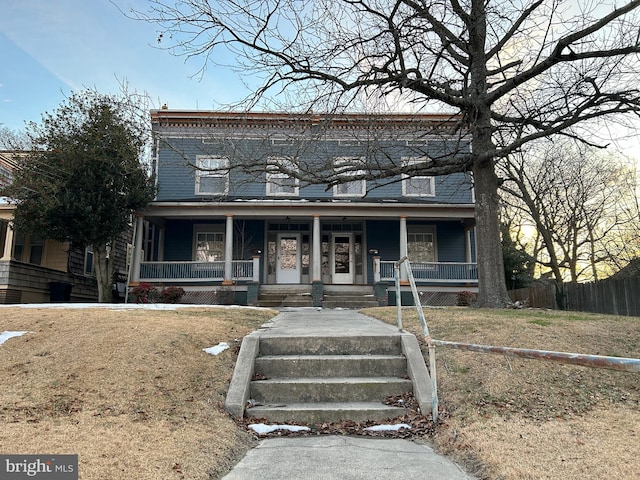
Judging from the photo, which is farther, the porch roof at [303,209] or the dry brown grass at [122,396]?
the porch roof at [303,209]

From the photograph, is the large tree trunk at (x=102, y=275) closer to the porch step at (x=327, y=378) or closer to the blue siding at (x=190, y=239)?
the blue siding at (x=190, y=239)

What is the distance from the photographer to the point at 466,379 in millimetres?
4328

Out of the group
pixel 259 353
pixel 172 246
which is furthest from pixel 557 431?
pixel 172 246

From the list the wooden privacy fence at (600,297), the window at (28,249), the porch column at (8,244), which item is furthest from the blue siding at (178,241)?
the wooden privacy fence at (600,297)

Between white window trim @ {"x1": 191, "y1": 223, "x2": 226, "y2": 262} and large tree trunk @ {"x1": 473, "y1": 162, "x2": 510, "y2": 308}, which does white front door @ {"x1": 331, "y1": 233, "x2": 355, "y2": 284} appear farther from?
large tree trunk @ {"x1": 473, "y1": 162, "x2": 510, "y2": 308}

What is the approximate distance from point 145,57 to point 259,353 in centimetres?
602

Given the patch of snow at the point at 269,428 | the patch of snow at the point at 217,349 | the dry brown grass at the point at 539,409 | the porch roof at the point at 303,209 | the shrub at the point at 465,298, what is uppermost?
the porch roof at the point at 303,209

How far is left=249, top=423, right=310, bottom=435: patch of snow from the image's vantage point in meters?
3.70

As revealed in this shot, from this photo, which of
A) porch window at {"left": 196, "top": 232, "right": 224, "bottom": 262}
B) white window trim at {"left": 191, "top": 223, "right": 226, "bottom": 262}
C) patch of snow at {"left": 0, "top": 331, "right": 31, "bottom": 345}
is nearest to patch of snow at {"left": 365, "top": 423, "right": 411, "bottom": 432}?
patch of snow at {"left": 0, "top": 331, "right": 31, "bottom": 345}

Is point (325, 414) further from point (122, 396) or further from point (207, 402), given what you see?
point (122, 396)

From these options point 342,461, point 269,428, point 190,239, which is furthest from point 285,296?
point 342,461

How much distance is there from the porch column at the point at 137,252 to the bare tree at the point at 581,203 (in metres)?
15.3

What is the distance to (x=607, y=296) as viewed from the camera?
38.3 ft

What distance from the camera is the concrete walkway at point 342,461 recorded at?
2.78 m
